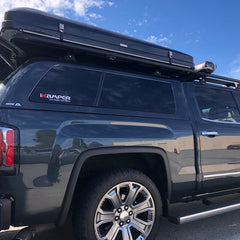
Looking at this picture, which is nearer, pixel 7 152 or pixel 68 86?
pixel 7 152

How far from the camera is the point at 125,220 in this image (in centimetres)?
244

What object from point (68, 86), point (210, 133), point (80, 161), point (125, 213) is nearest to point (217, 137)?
point (210, 133)

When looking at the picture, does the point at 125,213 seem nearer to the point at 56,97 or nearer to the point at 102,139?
the point at 102,139

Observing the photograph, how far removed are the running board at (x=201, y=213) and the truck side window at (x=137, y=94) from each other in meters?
1.19

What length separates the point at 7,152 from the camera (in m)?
1.88

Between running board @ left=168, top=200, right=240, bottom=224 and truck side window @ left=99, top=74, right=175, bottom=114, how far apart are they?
1.19 m

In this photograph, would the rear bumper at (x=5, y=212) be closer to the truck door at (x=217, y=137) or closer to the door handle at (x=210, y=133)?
the truck door at (x=217, y=137)

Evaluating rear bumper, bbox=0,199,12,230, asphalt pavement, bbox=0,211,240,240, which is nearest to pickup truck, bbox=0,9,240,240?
rear bumper, bbox=0,199,12,230

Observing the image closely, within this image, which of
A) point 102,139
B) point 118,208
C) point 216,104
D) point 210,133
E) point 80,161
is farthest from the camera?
point 216,104

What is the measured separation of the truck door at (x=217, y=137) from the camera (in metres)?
Result: 3.03

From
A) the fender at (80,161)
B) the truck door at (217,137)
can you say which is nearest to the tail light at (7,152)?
the fender at (80,161)

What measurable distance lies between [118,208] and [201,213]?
3.35 ft

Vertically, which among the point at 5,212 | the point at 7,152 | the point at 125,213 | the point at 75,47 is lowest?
the point at 125,213

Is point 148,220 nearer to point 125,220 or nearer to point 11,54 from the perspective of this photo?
point 125,220
